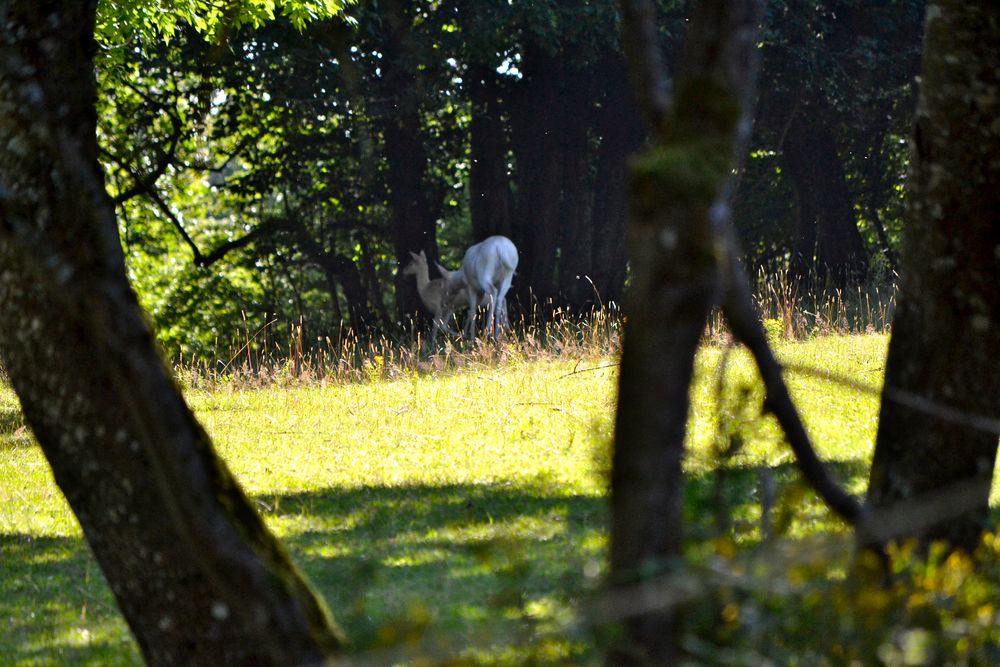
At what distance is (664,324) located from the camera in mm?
2570

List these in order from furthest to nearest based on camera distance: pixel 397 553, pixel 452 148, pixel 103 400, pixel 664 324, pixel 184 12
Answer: pixel 452 148, pixel 184 12, pixel 397 553, pixel 103 400, pixel 664 324

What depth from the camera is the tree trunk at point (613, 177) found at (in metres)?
26.1

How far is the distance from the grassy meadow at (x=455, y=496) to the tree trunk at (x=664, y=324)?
0.36 feet

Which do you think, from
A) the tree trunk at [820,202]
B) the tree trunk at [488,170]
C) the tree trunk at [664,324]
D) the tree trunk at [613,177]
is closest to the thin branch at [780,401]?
the tree trunk at [664,324]

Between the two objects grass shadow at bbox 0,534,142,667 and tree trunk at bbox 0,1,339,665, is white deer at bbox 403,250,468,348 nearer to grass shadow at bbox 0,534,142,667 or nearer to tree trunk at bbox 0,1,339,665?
grass shadow at bbox 0,534,142,667

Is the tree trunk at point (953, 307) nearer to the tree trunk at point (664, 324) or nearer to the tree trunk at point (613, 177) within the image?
the tree trunk at point (664, 324)

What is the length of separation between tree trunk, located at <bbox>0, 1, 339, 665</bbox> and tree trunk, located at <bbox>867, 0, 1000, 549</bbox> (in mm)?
2073

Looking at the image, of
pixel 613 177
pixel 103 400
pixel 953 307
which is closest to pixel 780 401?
pixel 953 307

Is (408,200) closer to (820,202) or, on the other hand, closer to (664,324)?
(820,202)

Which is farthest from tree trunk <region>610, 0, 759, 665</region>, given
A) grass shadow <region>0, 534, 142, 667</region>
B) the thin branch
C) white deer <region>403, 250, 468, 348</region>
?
white deer <region>403, 250, 468, 348</region>

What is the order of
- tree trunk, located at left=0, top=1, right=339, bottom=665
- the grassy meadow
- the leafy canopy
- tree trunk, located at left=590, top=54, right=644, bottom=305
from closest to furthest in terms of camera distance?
the grassy meadow < tree trunk, located at left=0, top=1, right=339, bottom=665 < the leafy canopy < tree trunk, located at left=590, top=54, right=644, bottom=305

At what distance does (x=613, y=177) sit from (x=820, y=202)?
4.12 meters

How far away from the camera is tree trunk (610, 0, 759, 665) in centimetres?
255

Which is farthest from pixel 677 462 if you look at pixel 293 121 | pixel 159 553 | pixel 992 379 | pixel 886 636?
pixel 293 121
